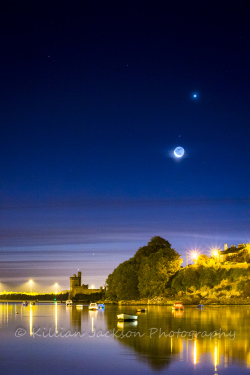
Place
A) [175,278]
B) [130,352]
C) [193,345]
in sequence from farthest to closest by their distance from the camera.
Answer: [175,278], [193,345], [130,352]

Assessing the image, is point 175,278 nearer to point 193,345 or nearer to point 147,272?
point 147,272

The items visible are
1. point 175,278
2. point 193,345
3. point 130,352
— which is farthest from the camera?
point 175,278

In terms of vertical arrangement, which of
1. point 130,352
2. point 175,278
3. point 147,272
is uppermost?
point 130,352

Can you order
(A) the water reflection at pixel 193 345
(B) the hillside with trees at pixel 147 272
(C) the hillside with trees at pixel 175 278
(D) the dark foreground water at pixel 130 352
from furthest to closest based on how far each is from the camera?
(B) the hillside with trees at pixel 147 272 → (C) the hillside with trees at pixel 175 278 → (A) the water reflection at pixel 193 345 → (D) the dark foreground water at pixel 130 352

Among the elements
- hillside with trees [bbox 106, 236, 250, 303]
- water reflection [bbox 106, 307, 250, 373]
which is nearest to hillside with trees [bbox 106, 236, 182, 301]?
hillside with trees [bbox 106, 236, 250, 303]

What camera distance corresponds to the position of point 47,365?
1265 inches

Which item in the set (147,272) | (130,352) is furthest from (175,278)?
(130,352)

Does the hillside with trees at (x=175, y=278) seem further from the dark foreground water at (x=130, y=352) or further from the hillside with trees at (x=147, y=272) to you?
the dark foreground water at (x=130, y=352)

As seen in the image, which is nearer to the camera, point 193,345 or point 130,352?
point 130,352

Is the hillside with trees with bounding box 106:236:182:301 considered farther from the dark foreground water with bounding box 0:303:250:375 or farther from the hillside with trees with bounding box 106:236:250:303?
the dark foreground water with bounding box 0:303:250:375

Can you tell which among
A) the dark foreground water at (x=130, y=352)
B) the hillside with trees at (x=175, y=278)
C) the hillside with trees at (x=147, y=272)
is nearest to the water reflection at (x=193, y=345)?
the dark foreground water at (x=130, y=352)

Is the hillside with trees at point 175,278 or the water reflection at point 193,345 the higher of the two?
the water reflection at point 193,345

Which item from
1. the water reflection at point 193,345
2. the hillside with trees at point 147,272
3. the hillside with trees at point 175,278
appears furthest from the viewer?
the hillside with trees at point 147,272

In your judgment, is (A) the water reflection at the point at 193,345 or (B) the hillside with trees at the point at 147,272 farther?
(B) the hillside with trees at the point at 147,272
